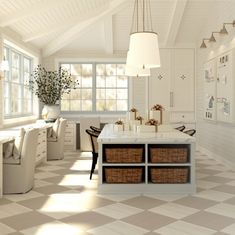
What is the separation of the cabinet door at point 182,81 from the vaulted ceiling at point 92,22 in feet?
1.16

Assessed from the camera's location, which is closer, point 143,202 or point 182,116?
point 143,202

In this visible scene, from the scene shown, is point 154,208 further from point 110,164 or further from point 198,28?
point 198,28

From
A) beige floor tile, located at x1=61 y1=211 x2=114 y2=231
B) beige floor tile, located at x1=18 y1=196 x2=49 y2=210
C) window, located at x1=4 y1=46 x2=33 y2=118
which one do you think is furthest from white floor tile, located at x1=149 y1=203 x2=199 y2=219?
window, located at x1=4 y1=46 x2=33 y2=118

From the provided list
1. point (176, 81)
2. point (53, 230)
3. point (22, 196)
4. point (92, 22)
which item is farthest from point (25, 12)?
point (176, 81)

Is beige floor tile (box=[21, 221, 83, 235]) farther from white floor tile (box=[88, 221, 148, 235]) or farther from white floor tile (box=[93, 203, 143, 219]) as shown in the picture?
white floor tile (box=[93, 203, 143, 219])

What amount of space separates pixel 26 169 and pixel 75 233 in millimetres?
1730

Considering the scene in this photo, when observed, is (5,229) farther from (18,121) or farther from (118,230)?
(18,121)

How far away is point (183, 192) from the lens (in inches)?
193

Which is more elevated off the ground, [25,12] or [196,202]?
[25,12]

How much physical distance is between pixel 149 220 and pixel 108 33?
5908 mm

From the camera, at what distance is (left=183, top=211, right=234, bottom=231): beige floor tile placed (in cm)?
366

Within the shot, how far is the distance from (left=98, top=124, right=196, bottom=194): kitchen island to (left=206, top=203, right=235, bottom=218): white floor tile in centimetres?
61

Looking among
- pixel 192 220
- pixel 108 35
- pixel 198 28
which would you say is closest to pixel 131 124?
pixel 192 220

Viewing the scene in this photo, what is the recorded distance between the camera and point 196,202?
14.8 ft
